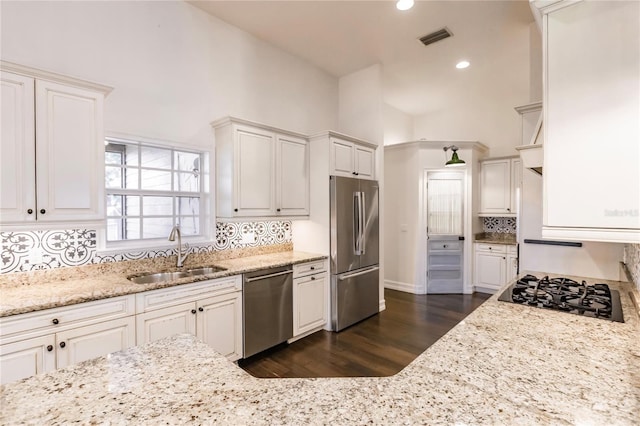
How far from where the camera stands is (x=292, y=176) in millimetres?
3549

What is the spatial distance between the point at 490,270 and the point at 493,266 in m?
0.09

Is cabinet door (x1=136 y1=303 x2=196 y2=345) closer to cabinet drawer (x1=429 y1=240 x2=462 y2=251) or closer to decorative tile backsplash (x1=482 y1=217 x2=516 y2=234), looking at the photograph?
cabinet drawer (x1=429 y1=240 x2=462 y2=251)

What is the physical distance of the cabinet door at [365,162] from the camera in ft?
12.9

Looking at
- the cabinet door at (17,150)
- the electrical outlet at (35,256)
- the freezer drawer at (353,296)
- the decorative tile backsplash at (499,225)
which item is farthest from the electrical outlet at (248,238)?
the decorative tile backsplash at (499,225)

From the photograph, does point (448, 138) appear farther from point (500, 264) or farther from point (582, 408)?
point (582, 408)

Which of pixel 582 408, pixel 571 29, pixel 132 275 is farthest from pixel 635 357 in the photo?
pixel 132 275

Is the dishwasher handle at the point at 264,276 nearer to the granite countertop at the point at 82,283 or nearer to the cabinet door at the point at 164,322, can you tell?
the granite countertop at the point at 82,283

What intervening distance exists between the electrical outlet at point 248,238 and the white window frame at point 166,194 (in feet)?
1.35

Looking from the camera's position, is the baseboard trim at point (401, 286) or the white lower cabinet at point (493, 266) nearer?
the white lower cabinet at point (493, 266)

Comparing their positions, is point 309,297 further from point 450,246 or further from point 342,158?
point 450,246

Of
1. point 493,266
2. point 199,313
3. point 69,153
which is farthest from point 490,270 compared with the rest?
point 69,153

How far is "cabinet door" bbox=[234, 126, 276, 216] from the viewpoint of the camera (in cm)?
303

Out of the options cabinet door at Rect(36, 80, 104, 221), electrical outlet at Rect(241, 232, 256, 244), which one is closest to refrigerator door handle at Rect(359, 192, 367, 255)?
electrical outlet at Rect(241, 232, 256, 244)

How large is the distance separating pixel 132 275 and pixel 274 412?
2.28 meters
